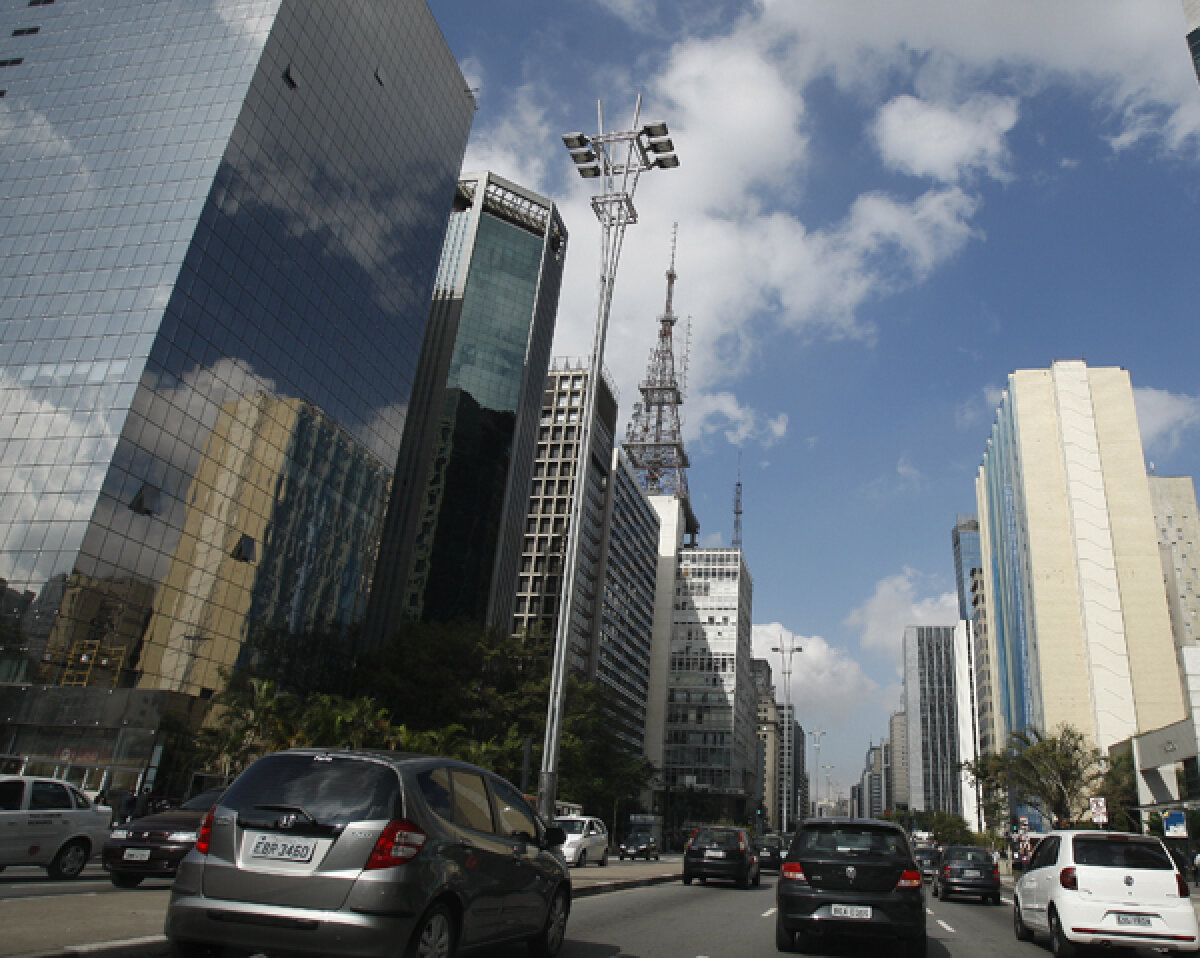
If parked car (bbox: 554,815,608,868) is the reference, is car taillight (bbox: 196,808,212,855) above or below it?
above

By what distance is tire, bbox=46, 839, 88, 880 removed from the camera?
1352 cm

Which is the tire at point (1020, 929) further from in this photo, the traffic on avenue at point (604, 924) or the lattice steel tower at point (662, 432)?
the lattice steel tower at point (662, 432)

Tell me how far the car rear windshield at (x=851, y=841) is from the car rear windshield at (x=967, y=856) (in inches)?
607

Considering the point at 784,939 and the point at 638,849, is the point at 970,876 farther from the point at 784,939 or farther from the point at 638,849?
the point at 638,849

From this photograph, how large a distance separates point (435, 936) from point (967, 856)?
21.9 metres

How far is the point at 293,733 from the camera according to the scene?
3425 cm

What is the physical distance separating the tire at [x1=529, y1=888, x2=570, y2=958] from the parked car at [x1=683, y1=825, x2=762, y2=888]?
13470 millimetres

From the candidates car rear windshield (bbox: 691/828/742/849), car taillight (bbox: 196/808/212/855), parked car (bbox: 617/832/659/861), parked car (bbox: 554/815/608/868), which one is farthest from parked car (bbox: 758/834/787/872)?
car taillight (bbox: 196/808/212/855)

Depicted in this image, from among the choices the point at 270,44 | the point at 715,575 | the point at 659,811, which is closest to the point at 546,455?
the point at 715,575

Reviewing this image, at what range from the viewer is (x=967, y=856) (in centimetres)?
2358

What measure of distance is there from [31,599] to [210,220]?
2095 cm

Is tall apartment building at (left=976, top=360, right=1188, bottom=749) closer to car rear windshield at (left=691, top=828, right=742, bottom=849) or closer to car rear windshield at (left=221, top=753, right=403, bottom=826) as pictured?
car rear windshield at (left=691, top=828, right=742, bottom=849)

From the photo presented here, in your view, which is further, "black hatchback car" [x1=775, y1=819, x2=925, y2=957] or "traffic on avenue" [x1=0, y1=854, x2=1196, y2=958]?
"black hatchback car" [x1=775, y1=819, x2=925, y2=957]

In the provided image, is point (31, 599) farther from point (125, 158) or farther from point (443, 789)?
point (443, 789)
